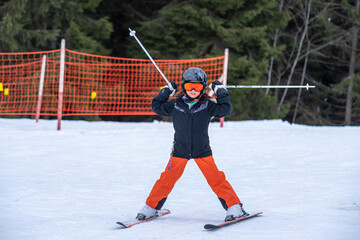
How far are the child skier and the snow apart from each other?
0.63ft

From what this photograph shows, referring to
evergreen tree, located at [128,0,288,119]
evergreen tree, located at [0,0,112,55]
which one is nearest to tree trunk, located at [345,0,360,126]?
evergreen tree, located at [128,0,288,119]

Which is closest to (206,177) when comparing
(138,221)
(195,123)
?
(195,123)

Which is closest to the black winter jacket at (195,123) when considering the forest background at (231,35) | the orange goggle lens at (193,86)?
the orange goggle lens at (193,86)

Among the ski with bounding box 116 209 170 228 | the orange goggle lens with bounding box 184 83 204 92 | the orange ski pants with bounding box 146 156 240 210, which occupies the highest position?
the orange goggle lens with bounding box 184 83 204 92

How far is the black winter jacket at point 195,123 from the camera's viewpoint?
3.91 metres

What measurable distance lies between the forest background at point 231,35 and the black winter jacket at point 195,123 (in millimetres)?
12277

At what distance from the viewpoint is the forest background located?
16500mm

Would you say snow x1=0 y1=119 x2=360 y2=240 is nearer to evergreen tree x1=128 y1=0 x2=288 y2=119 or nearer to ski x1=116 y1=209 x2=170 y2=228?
ski x1=116 y1=209 x2=170 y2=228

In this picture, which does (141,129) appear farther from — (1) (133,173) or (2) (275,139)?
(1) (133,173)

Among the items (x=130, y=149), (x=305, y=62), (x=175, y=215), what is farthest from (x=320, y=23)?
(x=175, y=215)

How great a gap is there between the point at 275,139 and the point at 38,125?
5119mm

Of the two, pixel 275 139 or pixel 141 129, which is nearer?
pixel 275 139

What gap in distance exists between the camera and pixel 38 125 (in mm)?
10930

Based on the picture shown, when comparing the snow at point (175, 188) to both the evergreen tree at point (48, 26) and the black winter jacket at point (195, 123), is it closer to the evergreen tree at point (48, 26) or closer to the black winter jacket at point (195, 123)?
the black winter jacket at point (195, 123)
